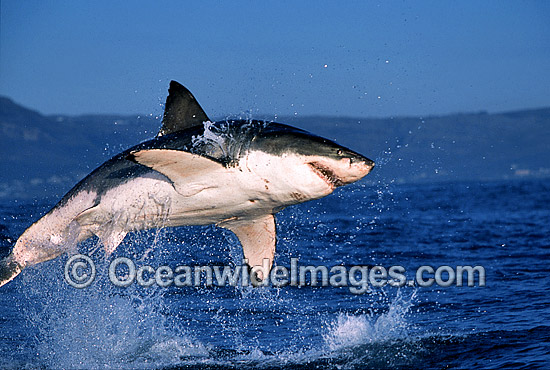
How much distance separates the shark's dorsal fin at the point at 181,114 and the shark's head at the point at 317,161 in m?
1.60

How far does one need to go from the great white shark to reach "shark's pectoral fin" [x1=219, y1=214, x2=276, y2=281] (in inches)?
0.5

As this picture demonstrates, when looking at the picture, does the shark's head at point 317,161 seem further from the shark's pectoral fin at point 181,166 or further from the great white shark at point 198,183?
the shark's pectoral fin at point 181,166

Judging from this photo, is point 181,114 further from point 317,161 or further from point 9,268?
point 9,268

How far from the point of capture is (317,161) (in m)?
6.65

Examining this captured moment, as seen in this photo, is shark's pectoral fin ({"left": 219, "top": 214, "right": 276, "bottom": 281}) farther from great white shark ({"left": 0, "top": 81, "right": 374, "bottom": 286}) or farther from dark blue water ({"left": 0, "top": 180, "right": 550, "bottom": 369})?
dark blue water ({"left": 0, "top": 180, "right": 550, "bottom": 369})

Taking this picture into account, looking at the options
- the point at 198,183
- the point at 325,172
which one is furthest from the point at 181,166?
the point at 325,172

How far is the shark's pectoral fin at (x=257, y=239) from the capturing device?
842cm

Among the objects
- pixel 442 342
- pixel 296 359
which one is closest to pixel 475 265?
pixel 442 342

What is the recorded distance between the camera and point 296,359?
8406mm

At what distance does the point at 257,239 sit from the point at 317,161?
2287 millimetres

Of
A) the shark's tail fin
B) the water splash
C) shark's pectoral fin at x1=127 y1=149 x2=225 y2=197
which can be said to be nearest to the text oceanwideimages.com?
the water splash

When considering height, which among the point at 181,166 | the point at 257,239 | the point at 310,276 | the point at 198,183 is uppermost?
the point at 181,166

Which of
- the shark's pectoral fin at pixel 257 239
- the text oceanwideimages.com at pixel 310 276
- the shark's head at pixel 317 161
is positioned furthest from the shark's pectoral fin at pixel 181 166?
the text oceanwideimages.com at pixel 310 276

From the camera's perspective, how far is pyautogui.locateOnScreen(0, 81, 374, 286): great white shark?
21.9 feet
